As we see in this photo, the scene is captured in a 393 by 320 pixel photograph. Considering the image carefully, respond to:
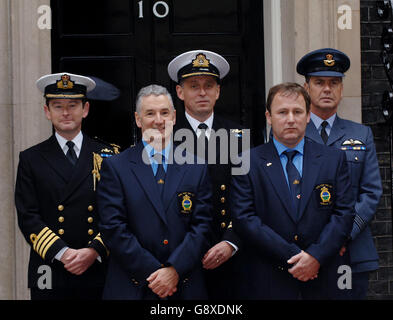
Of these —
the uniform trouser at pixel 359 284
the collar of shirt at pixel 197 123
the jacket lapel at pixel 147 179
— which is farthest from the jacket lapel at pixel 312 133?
the jacket lapel at pixel 147 179

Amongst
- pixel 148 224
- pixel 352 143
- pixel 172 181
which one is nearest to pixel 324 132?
pixel 352 143

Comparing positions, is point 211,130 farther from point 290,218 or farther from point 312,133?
point 290,218

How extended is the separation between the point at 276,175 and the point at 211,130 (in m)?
0.63

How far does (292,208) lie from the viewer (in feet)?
15.3

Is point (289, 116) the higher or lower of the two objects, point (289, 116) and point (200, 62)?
the lower

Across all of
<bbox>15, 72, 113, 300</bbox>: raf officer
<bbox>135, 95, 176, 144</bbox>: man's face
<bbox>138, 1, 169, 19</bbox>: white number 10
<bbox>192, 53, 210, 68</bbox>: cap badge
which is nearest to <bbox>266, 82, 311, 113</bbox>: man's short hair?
<bbox>192, 53, 210, 68</bbox>: cap badge

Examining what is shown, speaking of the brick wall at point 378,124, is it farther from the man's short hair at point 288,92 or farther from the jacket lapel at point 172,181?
the jacket lapel at point 172,181

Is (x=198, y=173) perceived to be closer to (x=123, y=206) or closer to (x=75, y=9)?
(x=123, y=206)

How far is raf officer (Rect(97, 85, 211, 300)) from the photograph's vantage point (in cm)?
439

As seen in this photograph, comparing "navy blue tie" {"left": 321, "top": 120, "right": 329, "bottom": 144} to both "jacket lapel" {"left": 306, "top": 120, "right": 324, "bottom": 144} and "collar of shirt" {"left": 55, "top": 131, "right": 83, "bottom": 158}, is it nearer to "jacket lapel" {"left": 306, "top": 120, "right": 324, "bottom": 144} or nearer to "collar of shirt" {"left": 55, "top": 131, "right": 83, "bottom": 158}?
"jacket lapel" {"left": 306, "top": 120, "right": 324, "bottom": 144}

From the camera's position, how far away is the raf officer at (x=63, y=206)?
16.2ft
